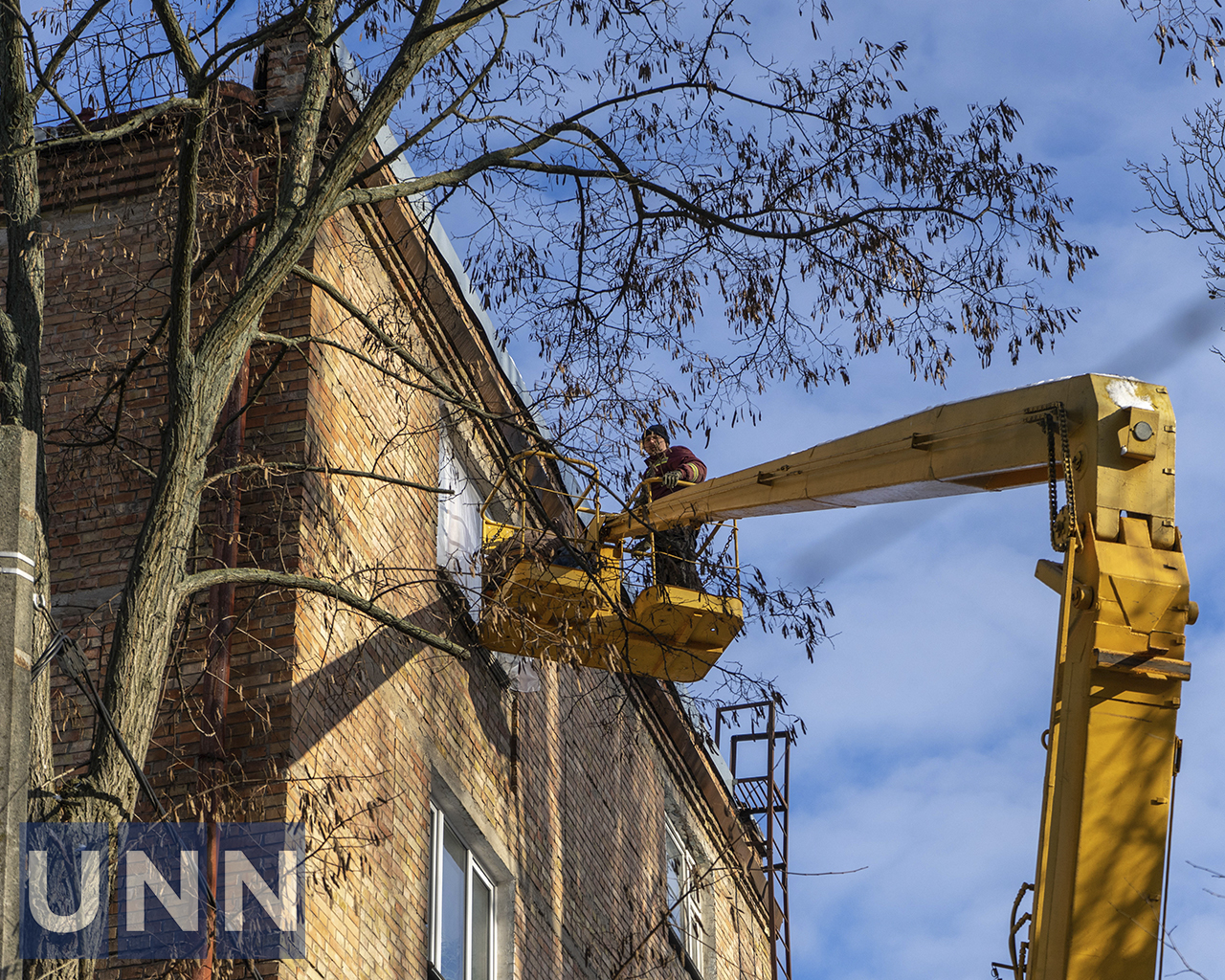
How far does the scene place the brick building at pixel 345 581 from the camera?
9625 mm

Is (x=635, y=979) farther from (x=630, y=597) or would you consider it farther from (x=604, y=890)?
(x=630, y=597)

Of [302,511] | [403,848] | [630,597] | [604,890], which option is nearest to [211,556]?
[302,511]

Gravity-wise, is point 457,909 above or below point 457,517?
below

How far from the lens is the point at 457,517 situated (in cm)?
1366

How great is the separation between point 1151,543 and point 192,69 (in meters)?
5.50

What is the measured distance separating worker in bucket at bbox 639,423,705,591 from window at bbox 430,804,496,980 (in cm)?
258

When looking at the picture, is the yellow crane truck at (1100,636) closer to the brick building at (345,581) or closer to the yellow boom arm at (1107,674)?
the yellow boom arm at (1107,674)

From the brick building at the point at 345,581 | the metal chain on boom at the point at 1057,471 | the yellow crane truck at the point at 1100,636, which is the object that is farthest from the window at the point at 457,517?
the metal chain on boom at the point at 1057,471

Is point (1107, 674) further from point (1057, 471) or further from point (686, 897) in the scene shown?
point (686, 897)

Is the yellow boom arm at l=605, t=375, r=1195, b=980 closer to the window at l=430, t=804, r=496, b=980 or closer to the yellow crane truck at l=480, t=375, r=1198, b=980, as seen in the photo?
the yellow crane truck at l=480, t=375, r=1198, b=980

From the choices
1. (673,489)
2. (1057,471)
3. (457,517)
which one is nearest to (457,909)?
(457,517)

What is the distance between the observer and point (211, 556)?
32.9 feet

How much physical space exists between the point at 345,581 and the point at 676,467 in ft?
12.4

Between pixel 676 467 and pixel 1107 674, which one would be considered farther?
pixel 676 467
